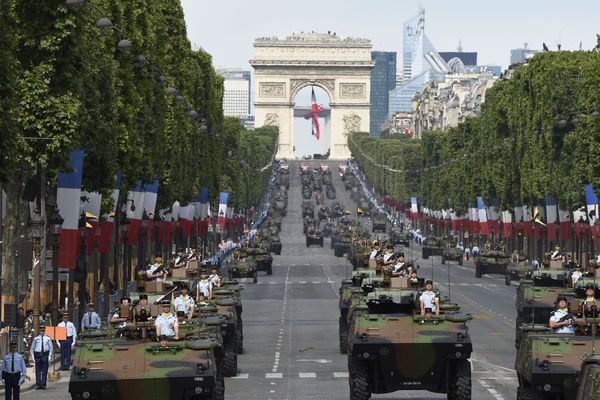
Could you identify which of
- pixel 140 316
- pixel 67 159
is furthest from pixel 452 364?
pixel 67 159

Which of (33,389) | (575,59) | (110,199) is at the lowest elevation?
(33,389)

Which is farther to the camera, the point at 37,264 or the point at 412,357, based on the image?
the point at 37,264

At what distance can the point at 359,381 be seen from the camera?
37.9 m

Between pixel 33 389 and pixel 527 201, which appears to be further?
pixel 527 201

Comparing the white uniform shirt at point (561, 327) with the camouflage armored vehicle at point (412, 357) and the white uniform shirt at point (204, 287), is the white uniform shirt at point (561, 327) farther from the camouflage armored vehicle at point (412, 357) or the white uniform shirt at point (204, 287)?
the white uniform shirt at point (204, 287)

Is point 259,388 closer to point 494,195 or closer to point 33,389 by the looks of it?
point 33,389

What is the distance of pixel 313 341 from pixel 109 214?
45.9ft

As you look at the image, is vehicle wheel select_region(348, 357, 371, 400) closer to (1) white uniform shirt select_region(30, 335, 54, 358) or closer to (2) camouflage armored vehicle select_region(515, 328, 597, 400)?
(2) camouflage armored vehicle select_region(515, 328, 597, 400)

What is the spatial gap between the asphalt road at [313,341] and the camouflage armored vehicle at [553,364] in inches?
196

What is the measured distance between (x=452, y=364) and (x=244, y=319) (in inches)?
1357

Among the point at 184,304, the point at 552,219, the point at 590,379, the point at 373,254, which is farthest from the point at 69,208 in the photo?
the point at 552,219

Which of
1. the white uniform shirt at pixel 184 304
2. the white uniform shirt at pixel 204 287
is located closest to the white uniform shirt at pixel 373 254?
the white uniform shirt at pixel 204 287

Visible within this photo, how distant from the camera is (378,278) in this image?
5247 centimetres

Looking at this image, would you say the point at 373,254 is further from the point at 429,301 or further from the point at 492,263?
the point at 492,263
